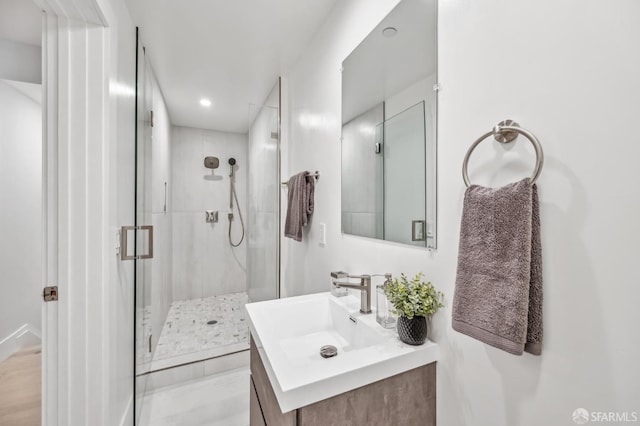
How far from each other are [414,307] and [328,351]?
1.46ft

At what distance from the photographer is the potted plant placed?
0.82 m

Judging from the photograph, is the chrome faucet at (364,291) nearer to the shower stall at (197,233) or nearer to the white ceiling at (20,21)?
the shower stall at (197,233)

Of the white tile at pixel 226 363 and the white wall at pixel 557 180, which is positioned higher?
the white wall at pixel 557 180

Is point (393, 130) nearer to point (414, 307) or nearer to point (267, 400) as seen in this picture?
point (414, 307)

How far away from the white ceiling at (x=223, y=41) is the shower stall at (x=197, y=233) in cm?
16

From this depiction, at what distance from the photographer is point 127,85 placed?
1376mm

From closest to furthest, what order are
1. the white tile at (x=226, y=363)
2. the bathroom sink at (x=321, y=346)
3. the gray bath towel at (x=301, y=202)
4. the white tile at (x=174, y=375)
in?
the bathroom sink at (x=321, y=346), the gray bath towel at (x=301, y=202), the white tile at (x=174, y=375), the white tile at (x=226, y=363)

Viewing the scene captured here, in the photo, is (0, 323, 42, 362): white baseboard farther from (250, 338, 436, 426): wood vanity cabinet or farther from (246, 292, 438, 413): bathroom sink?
(250, 338, 436, 426): wood vanity cabinet

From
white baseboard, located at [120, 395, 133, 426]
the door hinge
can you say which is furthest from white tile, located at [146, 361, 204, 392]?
the door hinge

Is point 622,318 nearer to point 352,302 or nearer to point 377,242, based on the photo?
point 377,242

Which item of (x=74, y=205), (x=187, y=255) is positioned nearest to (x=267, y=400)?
(x=74, y=205)

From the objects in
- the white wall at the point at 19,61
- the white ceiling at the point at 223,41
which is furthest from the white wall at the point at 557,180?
the white wall at the point at 19,61

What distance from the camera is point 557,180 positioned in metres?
0.58

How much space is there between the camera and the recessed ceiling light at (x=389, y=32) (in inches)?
42.0
